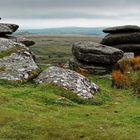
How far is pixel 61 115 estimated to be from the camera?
21.1 metres

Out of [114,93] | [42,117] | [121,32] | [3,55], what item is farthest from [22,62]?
[121,32]

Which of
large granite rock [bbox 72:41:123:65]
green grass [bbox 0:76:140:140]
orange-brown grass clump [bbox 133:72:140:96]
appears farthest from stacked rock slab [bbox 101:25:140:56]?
green grass [bbox 0:76:140:140]

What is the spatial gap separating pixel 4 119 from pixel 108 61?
2550cm

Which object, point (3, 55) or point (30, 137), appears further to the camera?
point (3, 55)

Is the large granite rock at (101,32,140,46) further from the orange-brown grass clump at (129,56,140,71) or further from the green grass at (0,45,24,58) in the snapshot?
the green grass at (0,45,24,58)

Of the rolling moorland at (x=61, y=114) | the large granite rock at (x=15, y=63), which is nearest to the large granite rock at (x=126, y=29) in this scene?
the large granite rock at (x=15, y=63)

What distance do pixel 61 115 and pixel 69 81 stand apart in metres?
7.26

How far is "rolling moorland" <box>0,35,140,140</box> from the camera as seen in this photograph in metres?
17.7

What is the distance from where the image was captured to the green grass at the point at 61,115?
17.7 m

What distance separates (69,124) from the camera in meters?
19.2

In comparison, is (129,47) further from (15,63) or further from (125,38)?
(15,63)

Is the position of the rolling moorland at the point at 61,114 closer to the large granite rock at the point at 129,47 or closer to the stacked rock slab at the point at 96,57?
the stacked rock slab at the point at 96,57

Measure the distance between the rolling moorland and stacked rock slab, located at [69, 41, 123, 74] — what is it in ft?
45.6

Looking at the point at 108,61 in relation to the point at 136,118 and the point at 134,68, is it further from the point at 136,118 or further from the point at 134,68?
the point at 136,118
